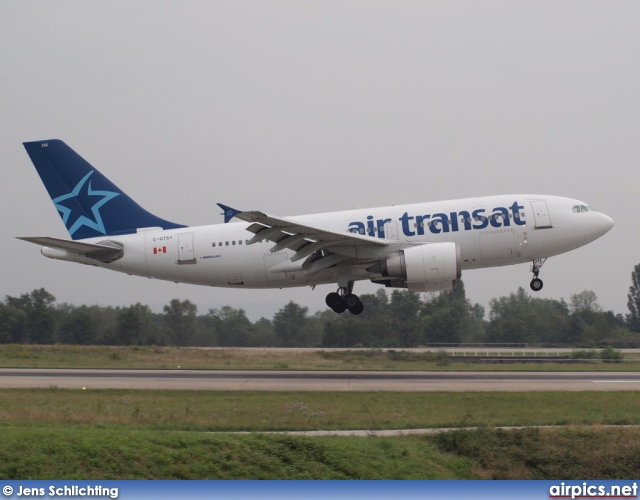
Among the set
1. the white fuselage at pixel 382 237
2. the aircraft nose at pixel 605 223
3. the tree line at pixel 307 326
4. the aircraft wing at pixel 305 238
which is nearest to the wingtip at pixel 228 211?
the aircraft wing at pixel 305 238

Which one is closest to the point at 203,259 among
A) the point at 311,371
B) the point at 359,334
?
the point at 311,371

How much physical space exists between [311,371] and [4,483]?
23095 mm

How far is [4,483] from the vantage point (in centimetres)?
1463

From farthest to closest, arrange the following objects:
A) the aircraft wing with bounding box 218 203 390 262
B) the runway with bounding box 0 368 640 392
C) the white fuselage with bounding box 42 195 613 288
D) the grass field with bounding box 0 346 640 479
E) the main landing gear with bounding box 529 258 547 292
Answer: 1. the main landing gear with bounding box 529 258 547 292
2. the white fuselage with bounding box 42 195 613 288
3. the aircraft wing with bounding box 218 203 390 262
4. the runway with bounding box 0 368 640 392
5. the grass field with bounding box 0 346 640 479

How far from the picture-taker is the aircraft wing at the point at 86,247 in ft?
111

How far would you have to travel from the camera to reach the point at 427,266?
1275 inches

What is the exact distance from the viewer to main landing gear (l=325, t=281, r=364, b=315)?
3584 cm

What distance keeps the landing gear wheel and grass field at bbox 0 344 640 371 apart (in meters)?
5.83

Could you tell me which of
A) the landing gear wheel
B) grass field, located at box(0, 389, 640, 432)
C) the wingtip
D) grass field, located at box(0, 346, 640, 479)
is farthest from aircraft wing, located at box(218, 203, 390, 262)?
grass field, located at box(0, 346, 640, 479)

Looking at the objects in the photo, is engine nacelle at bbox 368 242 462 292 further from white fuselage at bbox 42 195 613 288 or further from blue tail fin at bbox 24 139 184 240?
blue tail fin at bbox 24 139 184 240

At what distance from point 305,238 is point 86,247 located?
9.61m

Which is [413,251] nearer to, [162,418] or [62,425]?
[162,418]

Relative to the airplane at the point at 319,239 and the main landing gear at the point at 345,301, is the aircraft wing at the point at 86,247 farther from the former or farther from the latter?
the main landing gear at the point at 345,301

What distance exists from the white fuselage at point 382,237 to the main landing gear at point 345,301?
2.21ft
